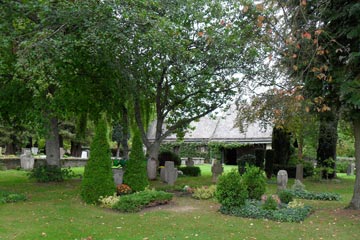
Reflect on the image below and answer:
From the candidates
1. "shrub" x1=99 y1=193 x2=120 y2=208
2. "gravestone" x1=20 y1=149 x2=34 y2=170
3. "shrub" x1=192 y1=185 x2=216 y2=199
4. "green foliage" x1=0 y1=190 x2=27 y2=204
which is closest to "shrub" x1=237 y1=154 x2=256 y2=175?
"shrub" x1=192 y1=185 x2=216 y2=199

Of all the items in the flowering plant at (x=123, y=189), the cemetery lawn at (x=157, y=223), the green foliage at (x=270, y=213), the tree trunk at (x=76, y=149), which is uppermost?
the tree trunk at (x=76, y=149)

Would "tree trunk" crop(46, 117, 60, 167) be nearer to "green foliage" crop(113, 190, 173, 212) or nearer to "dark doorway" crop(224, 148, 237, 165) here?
"green foliage" crop(113, 190, 173, 212)

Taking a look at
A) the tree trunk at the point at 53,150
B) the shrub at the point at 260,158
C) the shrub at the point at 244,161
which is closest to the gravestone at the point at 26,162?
the tree trunk at the point at 53,150

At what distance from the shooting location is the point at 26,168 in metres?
25.8

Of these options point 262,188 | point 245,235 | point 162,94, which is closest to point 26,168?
point 162,94

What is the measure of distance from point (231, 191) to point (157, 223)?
8.21ft

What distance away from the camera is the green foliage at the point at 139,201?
11027 millimetres

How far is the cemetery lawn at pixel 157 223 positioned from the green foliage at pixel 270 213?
0.26 meters

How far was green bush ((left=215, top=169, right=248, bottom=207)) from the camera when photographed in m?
10.7

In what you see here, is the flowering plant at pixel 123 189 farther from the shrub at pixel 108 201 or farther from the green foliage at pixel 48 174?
the green foliage at pixel 48 174

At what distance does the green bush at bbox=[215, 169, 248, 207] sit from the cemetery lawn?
527 millimetres

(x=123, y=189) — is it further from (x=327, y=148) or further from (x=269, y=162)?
(x=327, y=148)

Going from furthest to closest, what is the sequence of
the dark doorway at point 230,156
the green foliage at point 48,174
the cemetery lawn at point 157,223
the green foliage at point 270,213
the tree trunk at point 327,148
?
the dark doorway at point 230,156, the tree trunk at point 327,148, the green foliage at point 48,174, the green foliage at point 270,213, the cemetery lawn at point 157,223

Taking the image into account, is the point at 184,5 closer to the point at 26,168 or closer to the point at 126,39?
the point at 126,39
